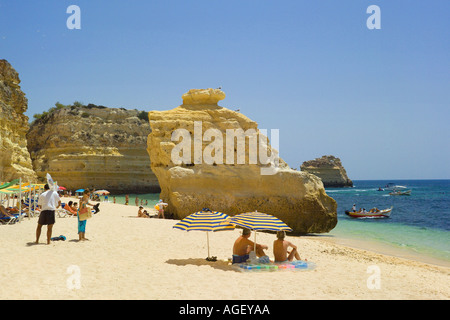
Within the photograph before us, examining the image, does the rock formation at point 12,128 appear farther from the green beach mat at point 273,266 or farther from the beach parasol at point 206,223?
the green beach mat at point 273,266

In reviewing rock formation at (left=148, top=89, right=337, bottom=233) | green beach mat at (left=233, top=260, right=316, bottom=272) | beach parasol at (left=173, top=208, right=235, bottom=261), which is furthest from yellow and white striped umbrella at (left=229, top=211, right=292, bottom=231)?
rock formation at (left=148, top=89, right=337, bottom=233)

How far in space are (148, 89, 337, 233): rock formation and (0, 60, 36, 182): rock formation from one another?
12.3 meters

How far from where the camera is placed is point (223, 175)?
17.7m

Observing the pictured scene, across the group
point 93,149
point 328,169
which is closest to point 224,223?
point 93,149

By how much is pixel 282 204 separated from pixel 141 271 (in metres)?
11.2

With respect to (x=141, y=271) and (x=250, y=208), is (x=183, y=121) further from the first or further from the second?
(x=141, y=271)

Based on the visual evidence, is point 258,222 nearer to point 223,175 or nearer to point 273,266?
point 273,266

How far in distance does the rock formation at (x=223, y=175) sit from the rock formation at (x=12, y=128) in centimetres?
1229

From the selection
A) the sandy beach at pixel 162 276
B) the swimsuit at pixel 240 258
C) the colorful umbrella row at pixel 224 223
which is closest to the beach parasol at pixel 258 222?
the colorful umbrella row at pixel 224 223

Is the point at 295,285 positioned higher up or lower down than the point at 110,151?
lower down

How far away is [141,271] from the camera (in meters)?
→ 7.49

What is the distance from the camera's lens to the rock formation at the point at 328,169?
348 ft

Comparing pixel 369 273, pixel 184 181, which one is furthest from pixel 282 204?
pixel 369 273
